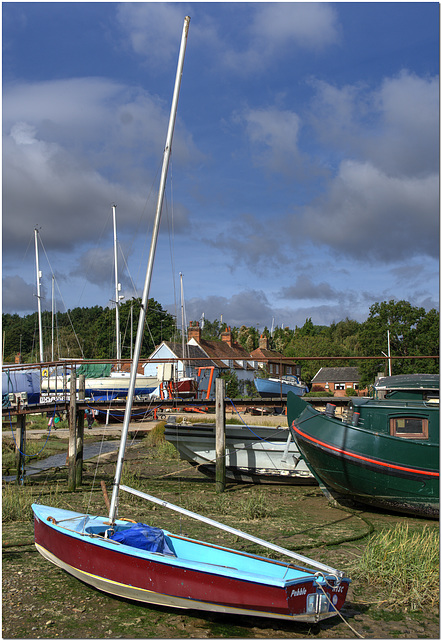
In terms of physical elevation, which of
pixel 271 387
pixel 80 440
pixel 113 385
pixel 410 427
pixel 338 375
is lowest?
pixel 338 375

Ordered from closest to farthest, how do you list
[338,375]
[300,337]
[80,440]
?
[80,440] < [338,375] < [300,337]

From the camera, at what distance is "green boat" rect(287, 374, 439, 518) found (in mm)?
12625

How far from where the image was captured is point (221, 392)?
16438mm

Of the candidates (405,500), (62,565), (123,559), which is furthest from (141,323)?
(405,500)

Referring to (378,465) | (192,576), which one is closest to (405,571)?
(192,576)

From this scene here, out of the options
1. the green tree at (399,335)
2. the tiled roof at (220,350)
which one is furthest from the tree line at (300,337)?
the tiled roof at (220,350)

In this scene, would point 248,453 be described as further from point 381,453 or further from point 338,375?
point 338,375

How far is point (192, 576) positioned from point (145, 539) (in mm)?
1401

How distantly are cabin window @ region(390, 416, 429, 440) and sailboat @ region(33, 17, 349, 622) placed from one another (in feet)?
21.6

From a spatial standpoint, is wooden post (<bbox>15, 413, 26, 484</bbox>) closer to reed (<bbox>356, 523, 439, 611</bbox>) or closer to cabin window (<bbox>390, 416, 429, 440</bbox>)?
cabin window (<bbox>390, 416, 429, 440</bbox>)

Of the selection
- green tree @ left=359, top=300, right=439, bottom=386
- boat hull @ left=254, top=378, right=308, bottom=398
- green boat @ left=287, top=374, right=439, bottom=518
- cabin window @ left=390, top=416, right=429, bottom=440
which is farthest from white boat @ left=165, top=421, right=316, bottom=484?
green tree @ left=359, top=300, right=439, bottom=386

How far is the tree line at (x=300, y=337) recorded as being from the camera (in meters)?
53.3

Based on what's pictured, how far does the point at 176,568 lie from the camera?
22.7 ft

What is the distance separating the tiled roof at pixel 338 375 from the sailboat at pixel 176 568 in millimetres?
68839
